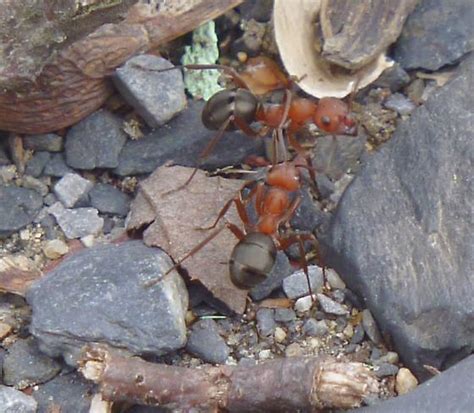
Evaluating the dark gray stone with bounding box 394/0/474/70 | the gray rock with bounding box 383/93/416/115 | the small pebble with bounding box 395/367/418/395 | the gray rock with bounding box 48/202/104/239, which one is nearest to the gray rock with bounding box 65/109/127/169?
the gray rock with bounding box 48/202/104/239

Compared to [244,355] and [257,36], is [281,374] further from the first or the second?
[257,36]

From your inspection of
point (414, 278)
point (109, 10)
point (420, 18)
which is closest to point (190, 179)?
point (109, 10)

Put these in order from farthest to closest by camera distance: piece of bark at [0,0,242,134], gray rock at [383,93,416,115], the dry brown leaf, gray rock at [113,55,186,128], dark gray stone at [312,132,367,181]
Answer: gray rock at [383,93,416,115] < dark gray stone at [312,132,367,181] < gray rock at [113,55,186,128] < the dry brown leaf < piece of bark at [0,0,242,134]

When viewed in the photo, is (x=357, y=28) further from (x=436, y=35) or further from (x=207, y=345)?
(x=207, y=345)

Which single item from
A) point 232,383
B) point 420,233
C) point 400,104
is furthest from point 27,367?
point 400,104

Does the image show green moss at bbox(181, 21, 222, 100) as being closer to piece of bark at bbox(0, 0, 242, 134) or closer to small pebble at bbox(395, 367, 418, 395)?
piece of bark at bbox(0, 0, 242, 134)

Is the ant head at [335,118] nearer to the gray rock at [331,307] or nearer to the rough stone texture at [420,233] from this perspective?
the rough stone texture at [420,233]
